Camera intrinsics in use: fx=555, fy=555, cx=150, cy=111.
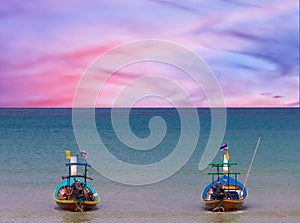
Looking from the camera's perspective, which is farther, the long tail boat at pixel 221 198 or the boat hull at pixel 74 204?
Result: the long tail boat at pixel 221 198

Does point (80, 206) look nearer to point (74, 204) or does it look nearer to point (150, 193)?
point (74, 204)

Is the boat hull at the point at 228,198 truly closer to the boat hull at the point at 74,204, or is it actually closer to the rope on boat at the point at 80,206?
the boat hull at the point at 74,204

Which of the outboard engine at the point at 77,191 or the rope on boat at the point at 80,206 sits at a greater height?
the outboard engine at the point at 77,191

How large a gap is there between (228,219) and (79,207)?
300 inches

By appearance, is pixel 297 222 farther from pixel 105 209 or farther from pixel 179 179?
pixel 179 179

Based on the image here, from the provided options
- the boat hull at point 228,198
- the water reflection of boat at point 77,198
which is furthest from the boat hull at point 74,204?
the boat hull at point 228,198

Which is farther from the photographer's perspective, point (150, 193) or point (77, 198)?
point (150, 193)

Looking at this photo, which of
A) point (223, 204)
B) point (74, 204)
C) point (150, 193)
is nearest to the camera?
point (74, 204)

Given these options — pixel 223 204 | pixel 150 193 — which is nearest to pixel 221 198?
pixel 223 204

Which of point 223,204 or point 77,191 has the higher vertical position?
point 77,191

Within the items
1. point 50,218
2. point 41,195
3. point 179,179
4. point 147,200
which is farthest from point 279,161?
point 50,218

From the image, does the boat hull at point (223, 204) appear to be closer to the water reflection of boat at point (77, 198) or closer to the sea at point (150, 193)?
the sea at point (150, 193)

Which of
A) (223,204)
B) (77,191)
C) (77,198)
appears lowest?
(223,204)

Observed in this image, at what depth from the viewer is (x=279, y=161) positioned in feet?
168
